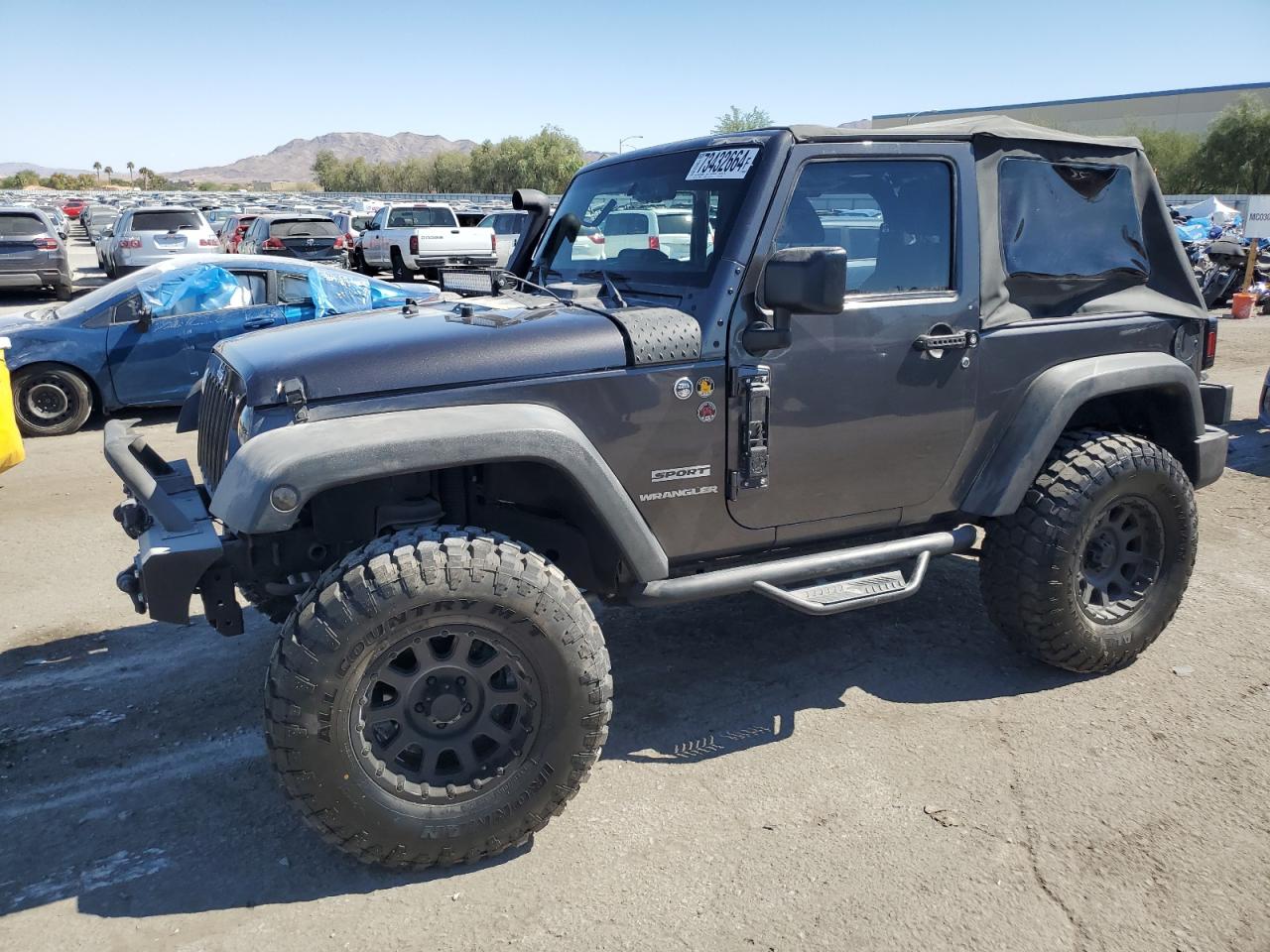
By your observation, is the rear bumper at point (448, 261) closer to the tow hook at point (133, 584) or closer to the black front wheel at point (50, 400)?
the black front wheel at point (50, 400)

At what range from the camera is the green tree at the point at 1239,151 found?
50.3 m

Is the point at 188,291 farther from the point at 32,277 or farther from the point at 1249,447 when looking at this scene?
the point at 32,277

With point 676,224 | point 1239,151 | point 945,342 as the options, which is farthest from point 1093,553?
point 1239,151

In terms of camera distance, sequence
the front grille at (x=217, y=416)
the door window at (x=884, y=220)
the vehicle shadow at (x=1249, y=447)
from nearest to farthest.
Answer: the front grille at (x=217, y=416) → the door window at (x=884, y=220) → the vehicle shadow at (x=1249, y=447)

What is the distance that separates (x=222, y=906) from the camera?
2840 mm

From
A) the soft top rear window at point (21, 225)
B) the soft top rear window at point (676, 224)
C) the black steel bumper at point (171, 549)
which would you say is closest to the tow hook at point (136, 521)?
the black steel bumper at point (171, 549)

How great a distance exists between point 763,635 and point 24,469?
613cm

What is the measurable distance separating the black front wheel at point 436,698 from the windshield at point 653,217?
1284 millimetres

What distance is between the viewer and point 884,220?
368cm

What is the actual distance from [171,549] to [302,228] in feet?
65.1

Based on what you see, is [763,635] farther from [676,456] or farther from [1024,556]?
[676,456]

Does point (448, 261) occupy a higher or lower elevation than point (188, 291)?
lower

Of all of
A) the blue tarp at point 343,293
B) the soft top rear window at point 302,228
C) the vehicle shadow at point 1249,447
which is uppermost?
the soft top rear window at point 302,228

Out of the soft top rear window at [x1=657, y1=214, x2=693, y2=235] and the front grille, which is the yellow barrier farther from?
the soft top rear window at [x1=657, y1=214, x2=693, y2=235]
